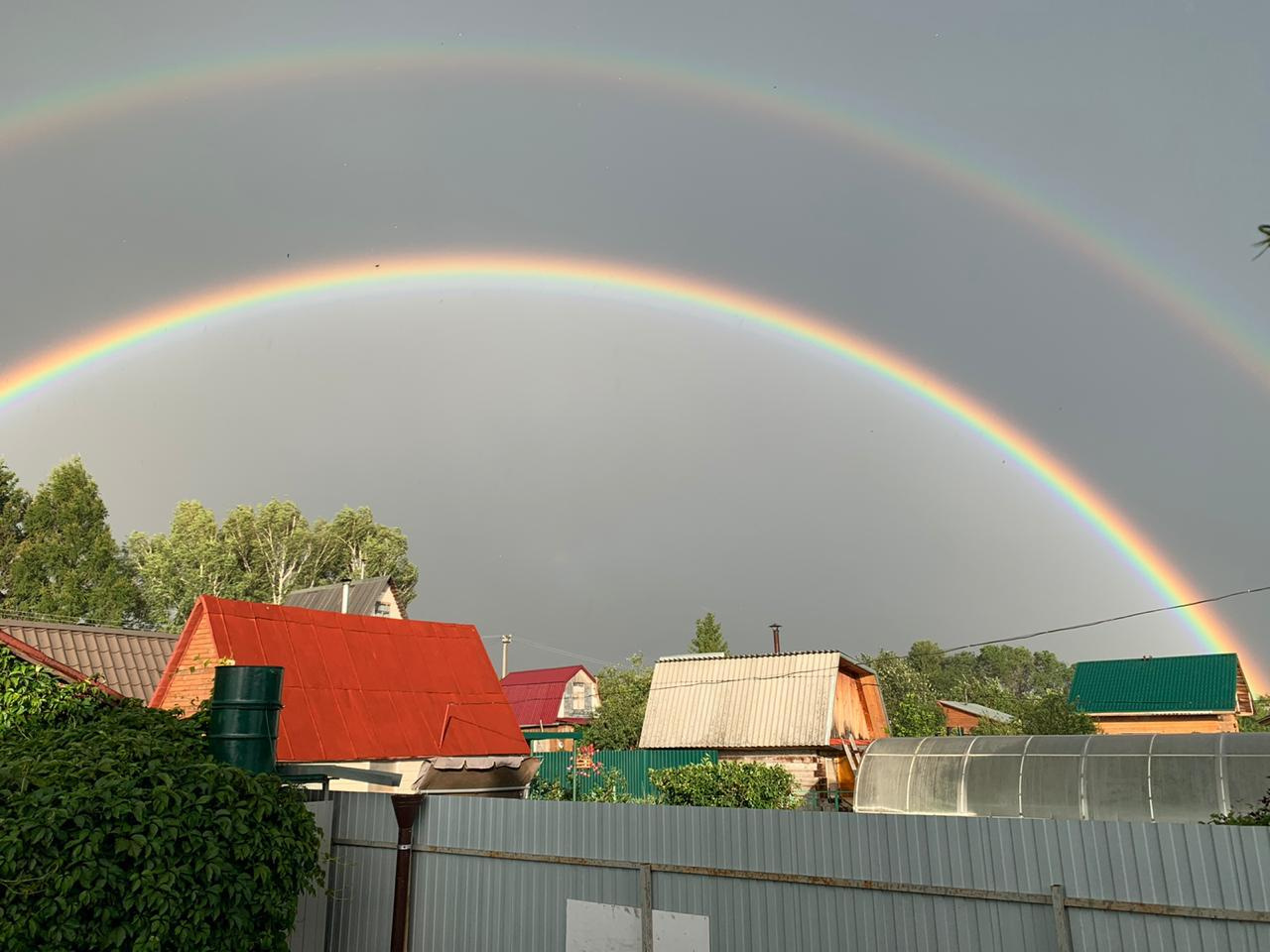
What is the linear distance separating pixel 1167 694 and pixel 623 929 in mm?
56916

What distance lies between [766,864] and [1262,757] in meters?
14.3

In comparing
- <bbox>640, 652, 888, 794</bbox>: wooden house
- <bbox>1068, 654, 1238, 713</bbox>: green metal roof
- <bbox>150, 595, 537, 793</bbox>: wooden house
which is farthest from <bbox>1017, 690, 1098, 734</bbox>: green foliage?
<bbox>150, 595, 537, 793</bbox>: wooden house

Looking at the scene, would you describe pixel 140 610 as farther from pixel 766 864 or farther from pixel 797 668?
pixel 766 864

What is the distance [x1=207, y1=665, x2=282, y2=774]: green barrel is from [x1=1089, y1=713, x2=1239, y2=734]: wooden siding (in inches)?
2128

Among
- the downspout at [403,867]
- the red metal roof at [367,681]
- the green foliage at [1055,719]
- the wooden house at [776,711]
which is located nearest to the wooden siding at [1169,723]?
the green foliage at [1055,719]

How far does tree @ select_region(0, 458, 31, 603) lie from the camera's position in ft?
166

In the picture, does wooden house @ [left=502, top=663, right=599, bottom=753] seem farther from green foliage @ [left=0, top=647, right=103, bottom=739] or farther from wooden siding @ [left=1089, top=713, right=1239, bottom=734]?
green foliage @ [left=0, top=647, right=103, bottom=739]

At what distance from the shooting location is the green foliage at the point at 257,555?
5712 cm

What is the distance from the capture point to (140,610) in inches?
2272

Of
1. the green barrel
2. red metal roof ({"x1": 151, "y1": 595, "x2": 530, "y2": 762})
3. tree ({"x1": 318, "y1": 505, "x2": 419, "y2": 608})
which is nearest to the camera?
the green barrel

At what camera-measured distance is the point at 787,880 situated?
8250mm

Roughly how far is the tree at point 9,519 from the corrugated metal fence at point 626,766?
37686 millimetres

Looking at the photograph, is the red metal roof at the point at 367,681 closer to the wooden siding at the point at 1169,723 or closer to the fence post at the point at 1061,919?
the fence post at the point at 1061,919

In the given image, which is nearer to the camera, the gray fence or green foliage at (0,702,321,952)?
the gray fence
